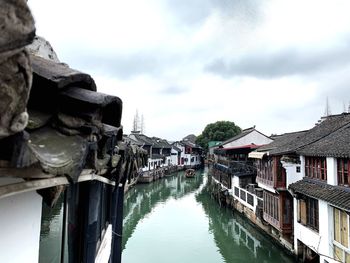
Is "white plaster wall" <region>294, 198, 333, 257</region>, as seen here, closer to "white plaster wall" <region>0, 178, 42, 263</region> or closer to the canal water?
the canal water

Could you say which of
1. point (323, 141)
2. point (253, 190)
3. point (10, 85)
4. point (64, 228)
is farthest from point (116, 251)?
point (253, 190)

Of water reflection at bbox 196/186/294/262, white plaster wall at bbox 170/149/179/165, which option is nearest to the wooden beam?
water reflection at bbox 196/186/294/262

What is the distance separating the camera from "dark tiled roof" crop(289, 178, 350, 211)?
33.1 ft

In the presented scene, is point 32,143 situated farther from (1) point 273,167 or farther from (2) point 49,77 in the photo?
(1) point 273,167

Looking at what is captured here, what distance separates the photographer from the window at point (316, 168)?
12617mm

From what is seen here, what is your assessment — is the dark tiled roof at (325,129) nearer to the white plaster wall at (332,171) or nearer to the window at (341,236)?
the white plaster wall at (332,171)

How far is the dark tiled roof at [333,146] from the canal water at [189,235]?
5.45m

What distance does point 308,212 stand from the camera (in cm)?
1359

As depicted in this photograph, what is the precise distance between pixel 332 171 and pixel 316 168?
5.87 feet

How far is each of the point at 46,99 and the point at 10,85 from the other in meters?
0.80

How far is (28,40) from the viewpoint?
3.14 ft

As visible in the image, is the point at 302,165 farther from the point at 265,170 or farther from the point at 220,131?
the point at 220,131

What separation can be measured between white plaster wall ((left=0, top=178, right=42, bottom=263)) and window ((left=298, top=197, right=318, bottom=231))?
502 inches

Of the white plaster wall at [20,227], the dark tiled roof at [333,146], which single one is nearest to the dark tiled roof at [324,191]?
the dark tiled roof at [333,146]
